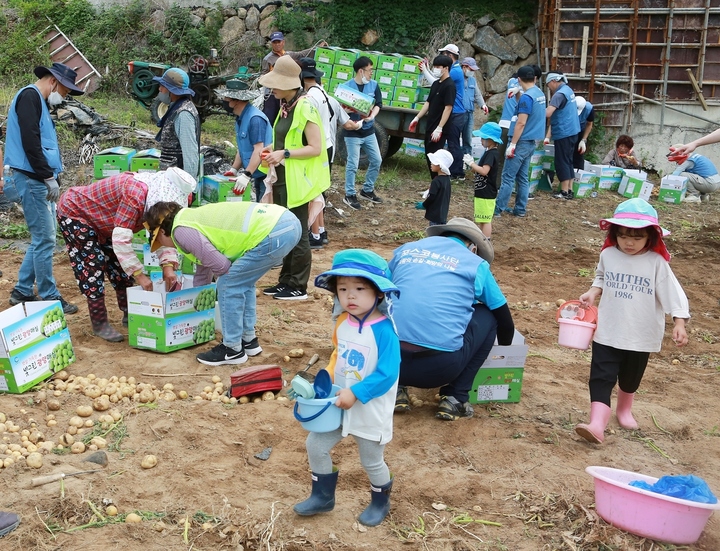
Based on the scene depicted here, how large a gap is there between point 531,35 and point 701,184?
5.76 meters

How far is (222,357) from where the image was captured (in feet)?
18.7

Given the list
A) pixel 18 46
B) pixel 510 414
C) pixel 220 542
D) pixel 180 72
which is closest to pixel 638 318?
pixel 510 414

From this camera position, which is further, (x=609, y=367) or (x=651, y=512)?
(x=609, y=367)

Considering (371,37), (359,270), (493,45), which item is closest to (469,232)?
(359,270)

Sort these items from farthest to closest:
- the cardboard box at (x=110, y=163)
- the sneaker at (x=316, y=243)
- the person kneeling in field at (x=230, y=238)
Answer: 1. the sneaker at (x=316, y=243)
2. the cardboard box at (x=110, y=163)
3. the person kneeling in field at (x=230, y=238)

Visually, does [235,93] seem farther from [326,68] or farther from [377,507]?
[326,68]

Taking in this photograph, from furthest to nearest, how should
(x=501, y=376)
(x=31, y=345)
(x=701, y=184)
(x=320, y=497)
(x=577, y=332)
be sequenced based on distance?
(x=701, y=184), (x=501, y=376), (x=31, y=345), (x=577, y=332), (x=320, y=497)

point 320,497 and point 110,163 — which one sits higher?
point 110,163

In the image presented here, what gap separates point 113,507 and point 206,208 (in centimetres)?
223

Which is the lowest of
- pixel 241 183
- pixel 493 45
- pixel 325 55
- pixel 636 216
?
pixel 241 183

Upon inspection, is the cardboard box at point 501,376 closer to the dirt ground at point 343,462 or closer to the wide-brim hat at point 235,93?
the dirt ground at point 343,462

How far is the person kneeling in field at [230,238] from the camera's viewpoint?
5.25 meters

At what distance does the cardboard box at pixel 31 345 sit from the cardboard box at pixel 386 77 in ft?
28.4

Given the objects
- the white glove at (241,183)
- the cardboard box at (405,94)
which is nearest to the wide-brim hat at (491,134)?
the white glove at (241,183)
